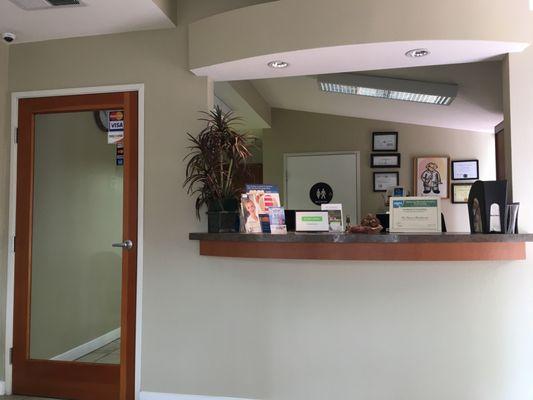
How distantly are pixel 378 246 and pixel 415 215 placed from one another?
277 millimetres

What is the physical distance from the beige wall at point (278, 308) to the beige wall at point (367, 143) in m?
2.38

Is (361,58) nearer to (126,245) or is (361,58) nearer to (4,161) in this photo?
(126,245)

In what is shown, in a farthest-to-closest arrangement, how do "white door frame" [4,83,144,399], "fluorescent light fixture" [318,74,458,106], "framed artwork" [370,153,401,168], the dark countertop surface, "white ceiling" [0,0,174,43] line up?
"framed artwork" [370,153,401,168], "fluorescent light fixture" [318,74,458,106], "white door frame" [4,83,144,399], "white ceiling" [0,0,174,43], the dark countertop surface

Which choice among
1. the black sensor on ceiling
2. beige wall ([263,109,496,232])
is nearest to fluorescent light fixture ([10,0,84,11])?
the black sensor on ceiling

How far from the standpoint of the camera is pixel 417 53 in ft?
7.73

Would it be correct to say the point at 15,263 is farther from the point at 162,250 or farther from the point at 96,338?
the point at 162,250

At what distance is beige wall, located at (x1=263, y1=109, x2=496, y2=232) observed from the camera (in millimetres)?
4570

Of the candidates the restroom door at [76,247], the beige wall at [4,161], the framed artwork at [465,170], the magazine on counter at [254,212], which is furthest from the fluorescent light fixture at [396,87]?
the beige wall at [4,161]

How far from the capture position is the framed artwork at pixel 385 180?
4766mm

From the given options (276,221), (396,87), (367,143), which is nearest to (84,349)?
(276,221)

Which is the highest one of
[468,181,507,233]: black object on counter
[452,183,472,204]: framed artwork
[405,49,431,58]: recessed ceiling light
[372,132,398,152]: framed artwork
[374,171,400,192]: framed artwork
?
[405,49,431,58]: recessed ceiling light

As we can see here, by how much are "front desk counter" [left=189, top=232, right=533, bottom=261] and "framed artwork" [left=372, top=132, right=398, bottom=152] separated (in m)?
2.67

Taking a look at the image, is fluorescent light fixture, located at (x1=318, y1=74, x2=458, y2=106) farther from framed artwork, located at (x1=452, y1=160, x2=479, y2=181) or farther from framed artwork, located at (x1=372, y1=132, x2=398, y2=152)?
framed artwork, located at (x1=452, y1=160, x2=479, y2=181)

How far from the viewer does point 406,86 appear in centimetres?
363
